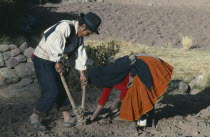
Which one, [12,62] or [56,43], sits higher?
[56,43]

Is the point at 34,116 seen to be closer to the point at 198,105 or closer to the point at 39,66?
the point at 39,66

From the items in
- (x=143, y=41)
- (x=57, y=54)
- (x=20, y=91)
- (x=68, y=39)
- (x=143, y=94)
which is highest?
(x=68, y=39)

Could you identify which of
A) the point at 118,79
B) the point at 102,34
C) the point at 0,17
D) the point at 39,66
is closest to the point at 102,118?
the point at 118,79

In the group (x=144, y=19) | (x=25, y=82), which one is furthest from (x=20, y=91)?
(x=144, y=19)

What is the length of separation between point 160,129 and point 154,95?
26.0 inches

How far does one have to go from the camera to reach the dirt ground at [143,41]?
514cm

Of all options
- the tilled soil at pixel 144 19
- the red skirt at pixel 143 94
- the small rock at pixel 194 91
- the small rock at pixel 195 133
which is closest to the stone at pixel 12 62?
the small rock at pixel 194 91

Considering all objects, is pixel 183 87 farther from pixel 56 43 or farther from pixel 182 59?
pixel 56 43

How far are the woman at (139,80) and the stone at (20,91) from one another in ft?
8.17

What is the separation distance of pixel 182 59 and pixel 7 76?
16.8 ft

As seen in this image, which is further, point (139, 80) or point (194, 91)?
point (194, 91)

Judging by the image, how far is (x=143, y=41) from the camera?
1387 centimetres

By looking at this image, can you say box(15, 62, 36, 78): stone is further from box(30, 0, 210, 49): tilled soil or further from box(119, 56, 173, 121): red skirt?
box(30, 0, 210, 49): tilled soil

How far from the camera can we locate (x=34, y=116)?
502 cm
